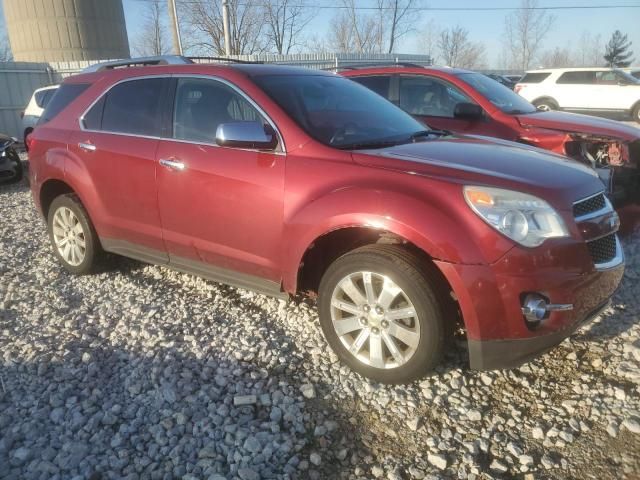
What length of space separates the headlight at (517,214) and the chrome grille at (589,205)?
171 millimetres

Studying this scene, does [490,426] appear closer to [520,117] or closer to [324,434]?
[324,434]

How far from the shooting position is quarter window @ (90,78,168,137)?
3.74 meters

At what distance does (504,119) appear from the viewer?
567 centimetres

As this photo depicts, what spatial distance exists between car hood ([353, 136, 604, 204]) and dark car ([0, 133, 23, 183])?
28.4ft

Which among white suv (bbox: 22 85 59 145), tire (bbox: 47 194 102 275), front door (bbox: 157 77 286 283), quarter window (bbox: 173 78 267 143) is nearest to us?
front door (bbox: 157 77 286 283)

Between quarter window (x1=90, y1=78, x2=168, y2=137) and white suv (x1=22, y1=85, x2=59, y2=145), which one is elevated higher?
quarter window (x1=90, y1=78, x2=168, y2=137)

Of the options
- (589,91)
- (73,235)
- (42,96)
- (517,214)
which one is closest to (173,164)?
(73,235)

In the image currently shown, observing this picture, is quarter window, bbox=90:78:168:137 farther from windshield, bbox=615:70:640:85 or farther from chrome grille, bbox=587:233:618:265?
windshield, bbox=615:70:640:85

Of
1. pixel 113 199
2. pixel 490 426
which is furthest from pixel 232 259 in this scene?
pixel 490 426

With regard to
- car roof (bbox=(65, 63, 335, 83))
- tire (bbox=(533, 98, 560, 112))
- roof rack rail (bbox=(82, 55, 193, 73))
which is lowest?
tire (bbox=(533, 98, 560, 112))

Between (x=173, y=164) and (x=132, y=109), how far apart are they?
78cm

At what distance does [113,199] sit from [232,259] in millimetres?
1298

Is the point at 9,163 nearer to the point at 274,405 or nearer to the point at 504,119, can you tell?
the point at 504,119

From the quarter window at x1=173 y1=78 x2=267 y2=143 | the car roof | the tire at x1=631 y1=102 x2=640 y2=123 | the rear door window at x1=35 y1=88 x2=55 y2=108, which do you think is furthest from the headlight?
the tire at x1=631 y1=102 x2=640 y2=123
